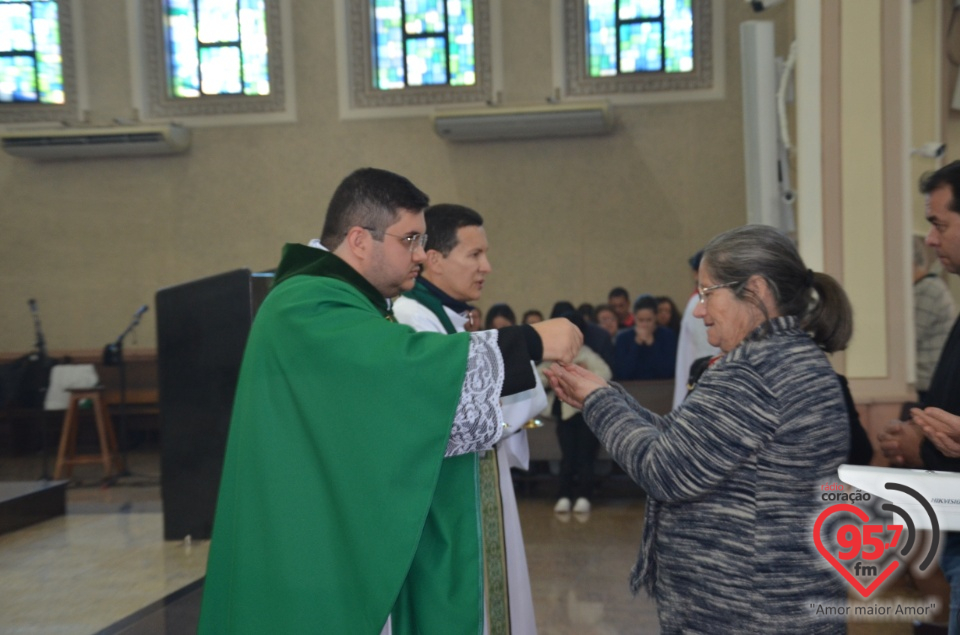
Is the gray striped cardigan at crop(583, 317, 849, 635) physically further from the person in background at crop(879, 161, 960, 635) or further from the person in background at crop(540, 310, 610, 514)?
the person in background at crop(540, 310, 610, 514)

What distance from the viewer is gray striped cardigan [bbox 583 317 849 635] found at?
1.76 m

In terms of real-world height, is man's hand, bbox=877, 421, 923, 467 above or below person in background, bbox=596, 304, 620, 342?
above

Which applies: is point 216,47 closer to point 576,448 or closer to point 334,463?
point 576,448

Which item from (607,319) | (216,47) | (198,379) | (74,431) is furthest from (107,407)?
(198,379)

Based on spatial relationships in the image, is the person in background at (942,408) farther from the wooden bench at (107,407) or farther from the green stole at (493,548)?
the wooden bench at (107,407)

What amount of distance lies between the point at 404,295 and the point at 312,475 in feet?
2.96

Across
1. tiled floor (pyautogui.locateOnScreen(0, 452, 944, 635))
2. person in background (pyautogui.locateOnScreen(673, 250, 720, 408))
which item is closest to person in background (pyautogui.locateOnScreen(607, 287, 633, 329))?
tiled floor (pyautogui.locateOnScreen(0, 452, 944, 635))

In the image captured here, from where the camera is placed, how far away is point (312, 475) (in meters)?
1.85

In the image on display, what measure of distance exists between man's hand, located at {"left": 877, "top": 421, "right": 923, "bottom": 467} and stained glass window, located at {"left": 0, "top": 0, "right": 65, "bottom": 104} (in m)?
12.1

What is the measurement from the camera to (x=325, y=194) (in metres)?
11.9

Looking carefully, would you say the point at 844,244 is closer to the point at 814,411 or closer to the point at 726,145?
the point at 814,411

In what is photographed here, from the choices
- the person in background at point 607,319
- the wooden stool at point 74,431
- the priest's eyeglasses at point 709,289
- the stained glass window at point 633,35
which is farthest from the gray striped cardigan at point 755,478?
the stained glass window at point 633,35

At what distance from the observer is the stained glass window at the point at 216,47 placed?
12.1 meters

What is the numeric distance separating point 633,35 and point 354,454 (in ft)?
34.4
